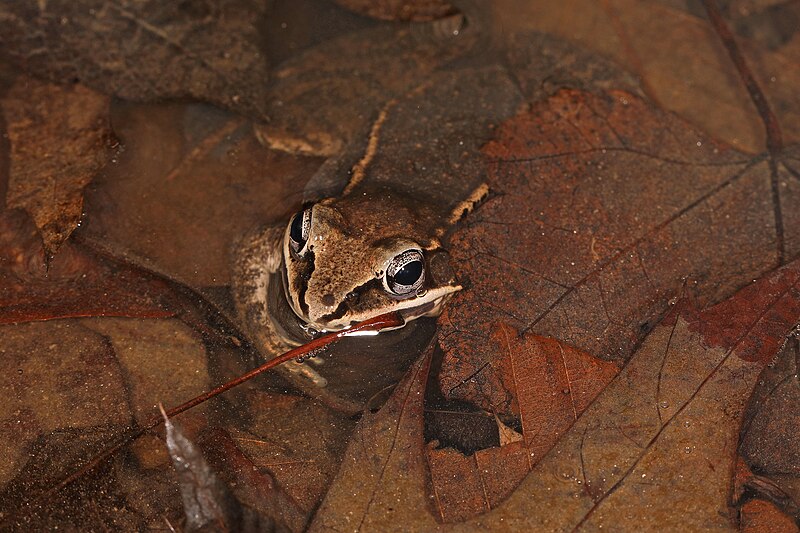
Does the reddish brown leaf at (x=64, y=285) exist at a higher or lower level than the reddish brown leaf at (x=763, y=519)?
higher

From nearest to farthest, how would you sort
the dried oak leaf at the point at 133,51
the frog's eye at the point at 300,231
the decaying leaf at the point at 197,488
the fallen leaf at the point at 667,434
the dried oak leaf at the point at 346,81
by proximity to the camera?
the decaying leaf at the point at 197,488 → the fallen leaf at the point at 667,434 → the frog's eye at the point at 300,231 → the dried oak leaf at the point at 133,51 → the dried oak leaf at the point at 346,81

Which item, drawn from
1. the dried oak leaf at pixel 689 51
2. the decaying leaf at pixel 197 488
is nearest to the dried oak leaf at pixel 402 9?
the dried oak leaf at pixel 689 51

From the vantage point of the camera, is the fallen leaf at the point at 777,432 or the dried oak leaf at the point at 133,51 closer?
the fallen leaf at the point at 777,432

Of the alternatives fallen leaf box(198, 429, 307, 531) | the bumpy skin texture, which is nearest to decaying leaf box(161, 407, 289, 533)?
fallen leaf box(198, 429, 307, 531)

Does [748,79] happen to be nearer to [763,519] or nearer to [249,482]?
[763,519]

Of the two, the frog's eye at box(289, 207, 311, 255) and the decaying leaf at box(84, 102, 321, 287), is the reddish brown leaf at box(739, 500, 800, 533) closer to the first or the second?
the frog's eye at box(289, 207, 311, 255)

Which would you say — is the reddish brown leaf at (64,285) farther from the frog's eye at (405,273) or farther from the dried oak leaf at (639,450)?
the dried oak leaf at (639,450)

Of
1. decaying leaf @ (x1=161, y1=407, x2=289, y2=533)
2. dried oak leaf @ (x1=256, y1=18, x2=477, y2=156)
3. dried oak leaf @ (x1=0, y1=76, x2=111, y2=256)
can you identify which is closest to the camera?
decaying leaf @ (x1=161, y1=407, x2=289, y2=533)
